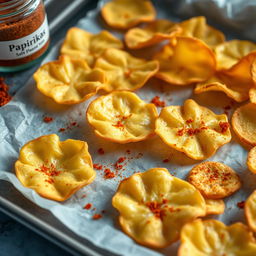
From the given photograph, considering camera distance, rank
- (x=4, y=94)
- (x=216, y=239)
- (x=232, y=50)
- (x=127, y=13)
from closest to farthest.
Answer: (x=216, y=239)
(x=4, y=94)
(x=232, y=50)
(x=127, y=13)

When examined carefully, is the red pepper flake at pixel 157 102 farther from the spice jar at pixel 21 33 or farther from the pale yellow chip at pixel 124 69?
the spice jar at pixel 21 33

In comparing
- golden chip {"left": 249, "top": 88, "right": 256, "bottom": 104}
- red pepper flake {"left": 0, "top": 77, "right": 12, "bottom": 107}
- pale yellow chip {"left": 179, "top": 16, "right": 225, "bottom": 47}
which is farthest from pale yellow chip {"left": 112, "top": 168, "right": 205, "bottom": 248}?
pale yellow chip {"left": 179, "top": 16, "right": 225, "bottom": 47}

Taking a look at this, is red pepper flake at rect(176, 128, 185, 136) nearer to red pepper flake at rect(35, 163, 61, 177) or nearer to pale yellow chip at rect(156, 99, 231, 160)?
pale yellow chip at rect(156, 99, 231, 160)

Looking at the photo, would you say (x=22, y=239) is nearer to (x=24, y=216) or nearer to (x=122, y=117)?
(x=24, y=216)

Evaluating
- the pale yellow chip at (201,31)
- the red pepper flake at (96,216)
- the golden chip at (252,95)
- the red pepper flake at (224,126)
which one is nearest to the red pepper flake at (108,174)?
the red pepper flake at (96,216)

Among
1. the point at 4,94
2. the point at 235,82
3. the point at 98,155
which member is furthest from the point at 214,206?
the point at 4,94

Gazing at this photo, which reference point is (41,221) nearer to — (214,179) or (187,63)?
(214,179)
